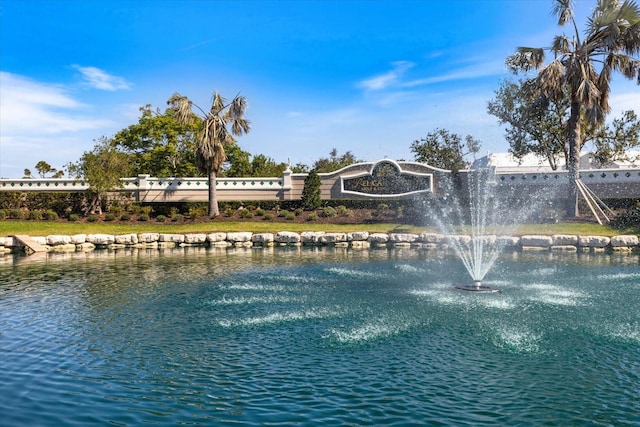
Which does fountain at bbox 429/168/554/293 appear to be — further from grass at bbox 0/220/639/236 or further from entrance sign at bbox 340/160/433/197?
grass at bbox 0/220/639/236

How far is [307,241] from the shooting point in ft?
110

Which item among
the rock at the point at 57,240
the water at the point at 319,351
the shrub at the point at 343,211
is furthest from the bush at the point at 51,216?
the water at the point at 319,351

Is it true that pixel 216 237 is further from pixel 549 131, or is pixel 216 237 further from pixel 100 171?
pixel 549 131

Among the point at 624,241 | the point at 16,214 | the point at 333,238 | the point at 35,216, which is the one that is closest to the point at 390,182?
the point at 333,238

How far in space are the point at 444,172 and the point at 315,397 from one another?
38534 millimetres

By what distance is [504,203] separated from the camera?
1713 inches

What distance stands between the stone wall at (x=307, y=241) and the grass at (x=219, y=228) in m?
2.07

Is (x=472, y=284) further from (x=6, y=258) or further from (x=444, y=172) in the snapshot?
(x=444, y=172)

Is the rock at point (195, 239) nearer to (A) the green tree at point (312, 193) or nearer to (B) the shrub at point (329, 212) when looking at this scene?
(B) the shrub at point (329, 212)

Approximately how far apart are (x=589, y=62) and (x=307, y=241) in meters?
22.5

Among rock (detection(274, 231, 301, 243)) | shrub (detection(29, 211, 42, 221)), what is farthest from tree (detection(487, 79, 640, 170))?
shrub (detection(29, 211, 42, 221))

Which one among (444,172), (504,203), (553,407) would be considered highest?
(444,172)

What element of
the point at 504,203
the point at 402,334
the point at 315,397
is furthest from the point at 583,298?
the point at 504,203

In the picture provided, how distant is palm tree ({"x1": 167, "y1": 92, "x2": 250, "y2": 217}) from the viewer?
1647 inches
